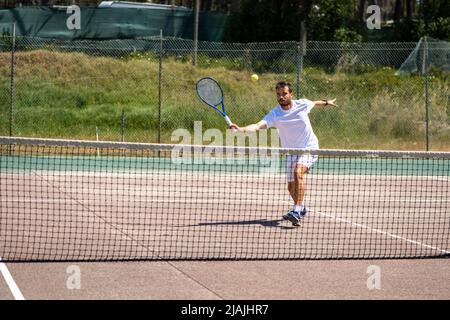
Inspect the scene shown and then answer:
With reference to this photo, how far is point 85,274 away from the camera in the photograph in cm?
693

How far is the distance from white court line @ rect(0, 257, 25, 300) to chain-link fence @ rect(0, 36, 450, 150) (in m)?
13.1

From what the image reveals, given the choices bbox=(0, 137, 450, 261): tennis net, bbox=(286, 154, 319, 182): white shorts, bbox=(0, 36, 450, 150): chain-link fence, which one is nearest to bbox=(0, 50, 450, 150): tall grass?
bbox=(0, 36, 450, 150): chain-link fence

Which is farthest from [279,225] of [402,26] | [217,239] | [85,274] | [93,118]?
[402,26]

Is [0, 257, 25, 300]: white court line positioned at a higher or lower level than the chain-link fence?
lower

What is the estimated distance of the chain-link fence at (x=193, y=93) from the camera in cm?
2127

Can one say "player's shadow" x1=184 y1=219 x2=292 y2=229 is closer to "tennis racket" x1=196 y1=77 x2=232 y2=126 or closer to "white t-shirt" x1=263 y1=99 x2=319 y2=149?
"white t-shirt" x1=263 y1=99 x2=319 y2=149

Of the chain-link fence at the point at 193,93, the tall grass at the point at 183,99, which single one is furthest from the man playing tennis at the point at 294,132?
the chain-link fence at the point at 193,93

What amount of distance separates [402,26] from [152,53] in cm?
1201

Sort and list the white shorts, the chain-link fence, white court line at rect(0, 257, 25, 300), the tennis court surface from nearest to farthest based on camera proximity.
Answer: white court line at rect(0, 257, 25, 300)
the tennis court surface
the white shorts
the chain-link fence

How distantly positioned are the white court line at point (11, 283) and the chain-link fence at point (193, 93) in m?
13.1

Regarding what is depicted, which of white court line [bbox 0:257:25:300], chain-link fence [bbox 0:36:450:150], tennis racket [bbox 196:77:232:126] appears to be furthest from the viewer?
chain-link fence [bbox 0:36:450:150]

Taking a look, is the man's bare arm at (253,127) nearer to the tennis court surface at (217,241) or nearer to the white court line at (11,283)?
the tennis court surface at (217,241)

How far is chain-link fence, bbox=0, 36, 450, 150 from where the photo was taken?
69.8 feet

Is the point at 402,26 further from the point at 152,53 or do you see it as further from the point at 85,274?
the point at 85,274
